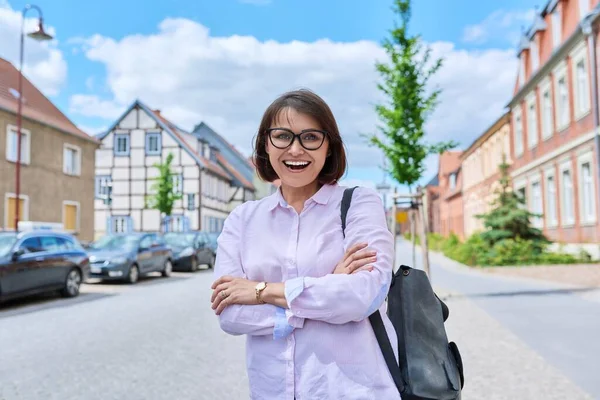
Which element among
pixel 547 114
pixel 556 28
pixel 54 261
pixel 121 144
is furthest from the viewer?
pixel 121 144

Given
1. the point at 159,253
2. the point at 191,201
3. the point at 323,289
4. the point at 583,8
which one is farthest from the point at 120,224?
the point at 323,289

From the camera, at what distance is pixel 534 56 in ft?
107

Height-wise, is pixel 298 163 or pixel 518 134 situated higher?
pixel 518 134

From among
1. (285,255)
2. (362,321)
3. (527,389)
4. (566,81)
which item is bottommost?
(527,389)

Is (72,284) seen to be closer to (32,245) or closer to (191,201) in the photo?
(32,245)

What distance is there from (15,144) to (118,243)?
36.6ft

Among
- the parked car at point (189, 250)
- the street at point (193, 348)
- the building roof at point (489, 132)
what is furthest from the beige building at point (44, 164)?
the building roof at point (489, 132)

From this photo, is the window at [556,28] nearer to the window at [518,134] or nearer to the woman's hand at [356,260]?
the window at [518,134]

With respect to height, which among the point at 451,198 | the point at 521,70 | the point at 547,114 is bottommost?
the point at 451,198

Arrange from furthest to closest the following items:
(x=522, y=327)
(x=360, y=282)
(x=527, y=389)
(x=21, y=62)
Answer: (x=21, y=62), (x=522, y=327), (x=527, y=389), (x=360, y=282)

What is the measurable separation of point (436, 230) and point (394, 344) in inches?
3474

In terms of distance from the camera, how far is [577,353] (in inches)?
289

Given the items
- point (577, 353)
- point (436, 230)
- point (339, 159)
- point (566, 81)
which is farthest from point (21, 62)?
point (436, 230)

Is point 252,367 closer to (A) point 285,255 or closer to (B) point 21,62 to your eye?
(A) point 285,255
